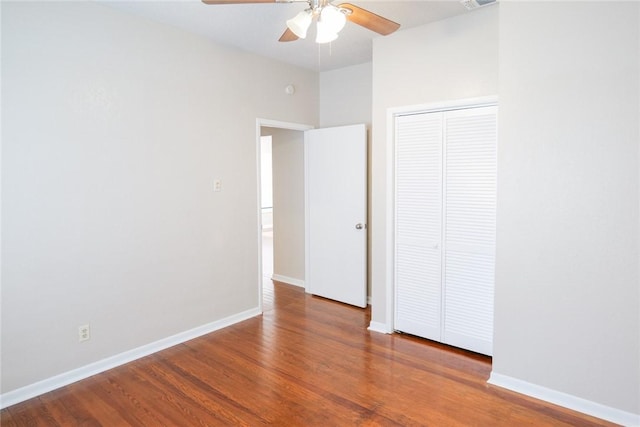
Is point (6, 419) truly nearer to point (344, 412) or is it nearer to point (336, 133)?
point (344, 412)

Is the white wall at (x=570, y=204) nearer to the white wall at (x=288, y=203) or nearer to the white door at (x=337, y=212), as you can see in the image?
the white door at (x=337, y=212)

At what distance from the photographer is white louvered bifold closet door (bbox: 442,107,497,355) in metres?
2.99

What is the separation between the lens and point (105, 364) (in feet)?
9.62

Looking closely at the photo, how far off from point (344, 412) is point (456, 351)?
1262 millimetres

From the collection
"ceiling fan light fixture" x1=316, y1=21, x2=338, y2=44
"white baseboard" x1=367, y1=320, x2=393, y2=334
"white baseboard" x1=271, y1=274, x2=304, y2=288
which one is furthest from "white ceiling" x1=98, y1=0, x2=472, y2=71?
"white baseboard" x1=271, y1=274, x2=304, y2=288

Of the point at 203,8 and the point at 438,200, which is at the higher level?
the point at 203,8

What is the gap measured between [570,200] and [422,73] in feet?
5.12

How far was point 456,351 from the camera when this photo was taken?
3191mm

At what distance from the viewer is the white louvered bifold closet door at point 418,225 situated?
129 inches

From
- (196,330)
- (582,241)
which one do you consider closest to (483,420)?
(582,241)

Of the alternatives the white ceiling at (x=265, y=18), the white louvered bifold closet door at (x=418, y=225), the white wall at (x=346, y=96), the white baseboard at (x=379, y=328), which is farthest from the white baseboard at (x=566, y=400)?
the white wall at (x=346, y=96)

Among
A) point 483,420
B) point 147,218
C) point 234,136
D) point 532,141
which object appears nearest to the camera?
point 483,420

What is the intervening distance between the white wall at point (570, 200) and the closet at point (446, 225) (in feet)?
1.40

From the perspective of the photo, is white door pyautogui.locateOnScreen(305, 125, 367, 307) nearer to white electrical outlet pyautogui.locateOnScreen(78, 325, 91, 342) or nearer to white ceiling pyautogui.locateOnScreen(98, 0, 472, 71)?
white ceiling pyautogui.locateOnScreen(98, 0, 472, 71)
